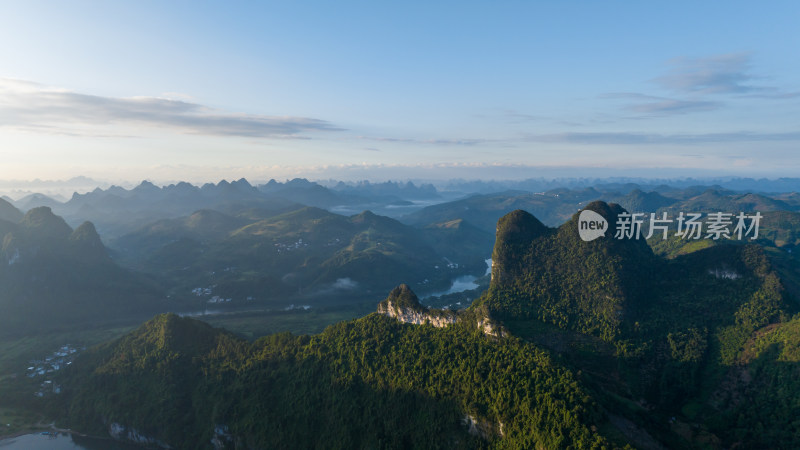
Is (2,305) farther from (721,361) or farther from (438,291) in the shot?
(721,361)

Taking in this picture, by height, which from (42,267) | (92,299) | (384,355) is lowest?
(92,299)

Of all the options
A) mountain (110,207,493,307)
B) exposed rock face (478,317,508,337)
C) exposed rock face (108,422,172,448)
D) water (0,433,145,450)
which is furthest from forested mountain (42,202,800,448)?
mountain (110,207,493,307)

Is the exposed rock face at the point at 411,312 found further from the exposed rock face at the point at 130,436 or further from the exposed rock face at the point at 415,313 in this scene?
the exposed rock face at the point at 130,436

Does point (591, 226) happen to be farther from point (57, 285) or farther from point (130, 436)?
point (57, 285)

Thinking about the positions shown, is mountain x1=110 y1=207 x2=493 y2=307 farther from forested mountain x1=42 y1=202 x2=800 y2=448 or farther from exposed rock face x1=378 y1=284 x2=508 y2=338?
exposed rock face x1=378 y1=284 x2=508 y2=338

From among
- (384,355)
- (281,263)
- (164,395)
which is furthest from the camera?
(281,263)

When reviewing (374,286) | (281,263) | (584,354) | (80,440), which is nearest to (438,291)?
(374,286)

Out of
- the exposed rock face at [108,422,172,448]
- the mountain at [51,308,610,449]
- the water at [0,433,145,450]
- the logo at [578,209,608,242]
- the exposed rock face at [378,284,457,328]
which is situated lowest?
the water at [0,433,145,450]
